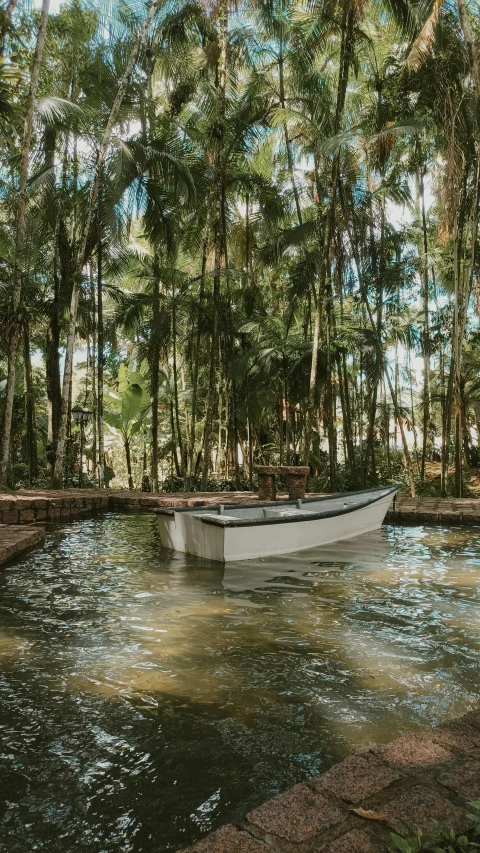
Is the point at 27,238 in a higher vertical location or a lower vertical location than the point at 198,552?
higher

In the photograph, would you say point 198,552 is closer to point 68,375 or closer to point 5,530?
point 5,530

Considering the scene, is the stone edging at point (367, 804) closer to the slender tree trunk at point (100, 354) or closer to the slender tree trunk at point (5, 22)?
the slender tree trunk at point (5, 22)

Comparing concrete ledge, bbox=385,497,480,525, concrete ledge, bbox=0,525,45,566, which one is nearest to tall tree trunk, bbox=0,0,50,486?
concrete ledge, bbox=0,525,45,566

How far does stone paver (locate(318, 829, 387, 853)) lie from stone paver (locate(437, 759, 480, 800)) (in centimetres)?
39

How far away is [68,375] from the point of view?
482 inches

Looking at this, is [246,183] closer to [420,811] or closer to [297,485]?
[297,485]

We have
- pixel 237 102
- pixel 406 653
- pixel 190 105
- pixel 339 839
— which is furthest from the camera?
pixel 190 105

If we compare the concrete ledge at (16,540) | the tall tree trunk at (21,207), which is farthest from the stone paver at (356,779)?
the tall tree trunk at (21,207)

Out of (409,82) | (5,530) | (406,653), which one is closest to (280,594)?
(406,653)

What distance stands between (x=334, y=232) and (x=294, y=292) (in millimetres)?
1816

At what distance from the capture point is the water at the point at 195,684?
2.51 metres

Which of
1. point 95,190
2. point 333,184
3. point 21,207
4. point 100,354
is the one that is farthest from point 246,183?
point 21,207

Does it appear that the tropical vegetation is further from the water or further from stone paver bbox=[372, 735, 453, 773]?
stone paver bbox=[372, 735, 453, 773]

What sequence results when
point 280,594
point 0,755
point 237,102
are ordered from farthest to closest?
point 237,102 < point 280,594 < point 0,755
